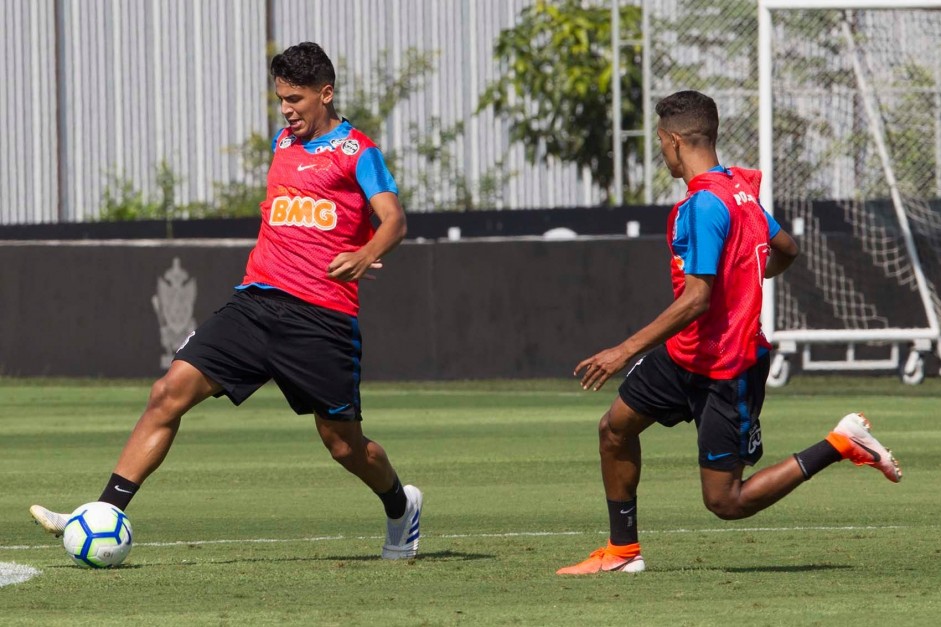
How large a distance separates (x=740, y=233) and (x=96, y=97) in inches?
966

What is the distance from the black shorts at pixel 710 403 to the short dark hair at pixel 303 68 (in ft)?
5.77

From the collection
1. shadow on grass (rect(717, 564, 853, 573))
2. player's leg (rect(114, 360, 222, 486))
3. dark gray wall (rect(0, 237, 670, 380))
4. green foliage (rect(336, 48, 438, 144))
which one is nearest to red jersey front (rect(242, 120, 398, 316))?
player's leg (rect(114, 360, 222, 486))

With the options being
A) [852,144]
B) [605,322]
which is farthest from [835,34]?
[605,322]

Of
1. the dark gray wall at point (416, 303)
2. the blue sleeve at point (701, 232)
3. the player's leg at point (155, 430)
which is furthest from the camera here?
the dark gray wall at point (416, 303)

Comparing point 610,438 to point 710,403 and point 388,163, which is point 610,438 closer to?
point 710,403

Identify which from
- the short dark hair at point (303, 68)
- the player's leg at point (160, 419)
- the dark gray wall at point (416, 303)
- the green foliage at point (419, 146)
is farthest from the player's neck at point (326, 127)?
the green foliage at point (419, 146)

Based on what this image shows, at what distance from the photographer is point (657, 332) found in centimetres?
652

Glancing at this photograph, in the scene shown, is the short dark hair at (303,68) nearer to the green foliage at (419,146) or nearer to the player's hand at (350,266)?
the player's hand at (350,266)

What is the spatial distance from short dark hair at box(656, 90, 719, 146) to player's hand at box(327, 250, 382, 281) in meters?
1.25

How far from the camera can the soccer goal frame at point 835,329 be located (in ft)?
60.5

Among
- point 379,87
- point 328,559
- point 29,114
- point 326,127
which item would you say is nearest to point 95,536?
point 328,559

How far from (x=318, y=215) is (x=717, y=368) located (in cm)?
172

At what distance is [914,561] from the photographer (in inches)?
282

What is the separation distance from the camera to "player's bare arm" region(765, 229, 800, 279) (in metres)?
7.20
